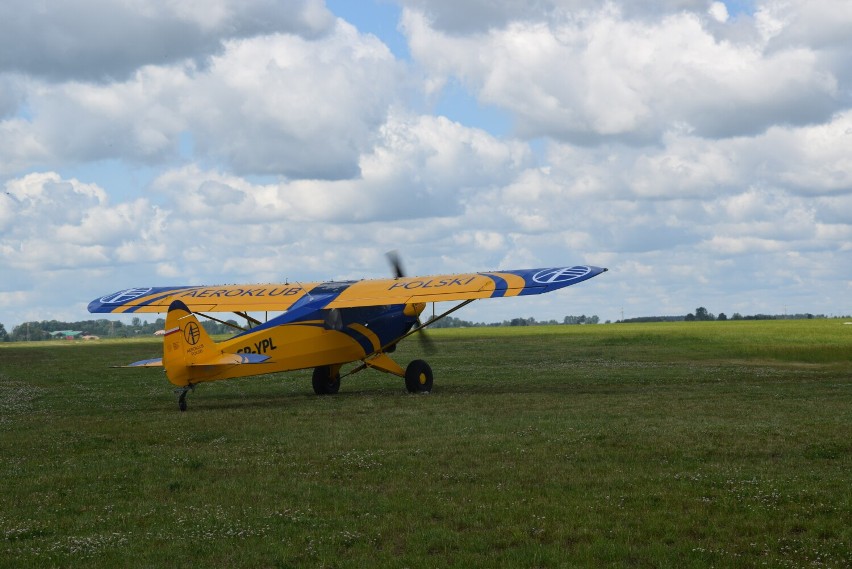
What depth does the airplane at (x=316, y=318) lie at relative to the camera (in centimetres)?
1667

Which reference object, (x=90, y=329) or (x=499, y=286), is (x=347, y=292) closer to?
(x=499, y=286)

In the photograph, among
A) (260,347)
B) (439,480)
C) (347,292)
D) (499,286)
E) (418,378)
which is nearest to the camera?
(439,480)

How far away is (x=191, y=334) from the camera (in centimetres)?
1659

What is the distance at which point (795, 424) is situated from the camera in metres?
13.4

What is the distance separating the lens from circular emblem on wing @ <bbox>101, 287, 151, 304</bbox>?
2230cm

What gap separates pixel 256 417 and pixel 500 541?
912 cm

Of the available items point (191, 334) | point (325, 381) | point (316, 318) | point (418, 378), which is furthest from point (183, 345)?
point (418, 378)

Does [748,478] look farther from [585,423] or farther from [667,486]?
[585,423]

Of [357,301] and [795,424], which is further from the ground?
[357,301]

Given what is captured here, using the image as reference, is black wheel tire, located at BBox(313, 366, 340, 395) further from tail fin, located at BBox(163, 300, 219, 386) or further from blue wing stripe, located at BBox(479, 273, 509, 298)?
blue wing stripe, located at BBox(479, 273, 509, 298)

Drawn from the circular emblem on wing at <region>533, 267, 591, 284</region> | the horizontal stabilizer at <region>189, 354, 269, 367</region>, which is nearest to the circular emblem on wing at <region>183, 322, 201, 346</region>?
the horizontal stabilizer at <region>189, 354, 269, 367</region>

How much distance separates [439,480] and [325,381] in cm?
1088

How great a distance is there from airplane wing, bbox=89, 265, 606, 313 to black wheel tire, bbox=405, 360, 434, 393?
1.66 meters

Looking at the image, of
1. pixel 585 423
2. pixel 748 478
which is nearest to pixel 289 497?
pixel 748 478
